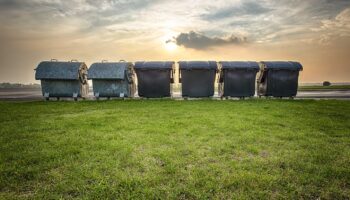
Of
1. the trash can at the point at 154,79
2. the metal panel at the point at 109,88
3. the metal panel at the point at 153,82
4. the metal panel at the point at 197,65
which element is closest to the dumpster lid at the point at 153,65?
the trash can at the point at 154,79

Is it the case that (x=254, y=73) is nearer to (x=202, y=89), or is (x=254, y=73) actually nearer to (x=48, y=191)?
(x=202, y=89)

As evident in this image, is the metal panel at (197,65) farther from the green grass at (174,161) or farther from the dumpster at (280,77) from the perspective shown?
the green grass at (174,161)

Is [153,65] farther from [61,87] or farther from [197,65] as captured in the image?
[61,87]

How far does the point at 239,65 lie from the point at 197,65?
3096 millimetres

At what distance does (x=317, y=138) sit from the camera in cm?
666

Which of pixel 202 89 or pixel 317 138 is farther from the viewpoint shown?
pixel 202 89

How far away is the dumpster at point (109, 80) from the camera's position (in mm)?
17141

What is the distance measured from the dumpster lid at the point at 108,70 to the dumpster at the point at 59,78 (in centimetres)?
107

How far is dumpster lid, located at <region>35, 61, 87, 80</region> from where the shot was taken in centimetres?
1700

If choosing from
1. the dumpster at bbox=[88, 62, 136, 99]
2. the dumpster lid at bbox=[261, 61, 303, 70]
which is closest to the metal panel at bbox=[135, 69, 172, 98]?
the dumpster at bbox=[88, 62, 136, 99]

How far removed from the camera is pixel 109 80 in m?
17.3

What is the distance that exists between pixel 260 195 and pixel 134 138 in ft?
12.8

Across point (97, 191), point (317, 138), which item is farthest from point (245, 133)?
point (97, 191)

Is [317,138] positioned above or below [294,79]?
below
